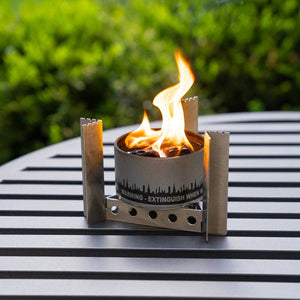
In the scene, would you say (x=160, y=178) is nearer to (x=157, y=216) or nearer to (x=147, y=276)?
(x=157, y=216)

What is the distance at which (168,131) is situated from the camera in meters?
1.43

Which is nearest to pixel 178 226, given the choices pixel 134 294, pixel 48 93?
pixel 134 294

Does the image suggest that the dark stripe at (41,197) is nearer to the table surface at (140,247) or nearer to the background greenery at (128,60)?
the table surface at (140,247)

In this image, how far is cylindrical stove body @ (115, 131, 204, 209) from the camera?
4.16 feet

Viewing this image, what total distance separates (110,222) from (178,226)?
0.60 feet

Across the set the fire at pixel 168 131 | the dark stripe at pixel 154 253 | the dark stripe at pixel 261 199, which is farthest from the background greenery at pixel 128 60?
the dark stripe at pixel 154 253

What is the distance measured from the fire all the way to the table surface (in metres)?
0.21

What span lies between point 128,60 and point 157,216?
2.00 meters

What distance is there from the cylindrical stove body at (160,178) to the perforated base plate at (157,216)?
0.11 feet

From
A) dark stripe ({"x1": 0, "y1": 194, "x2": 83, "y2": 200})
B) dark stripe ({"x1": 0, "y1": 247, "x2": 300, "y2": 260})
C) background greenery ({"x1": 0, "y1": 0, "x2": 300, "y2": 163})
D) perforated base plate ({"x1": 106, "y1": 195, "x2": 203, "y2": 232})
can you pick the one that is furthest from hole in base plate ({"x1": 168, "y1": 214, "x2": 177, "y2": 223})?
background greenery ({"x1": 0, "y1": 0, "x2": 300, "y2": 163})

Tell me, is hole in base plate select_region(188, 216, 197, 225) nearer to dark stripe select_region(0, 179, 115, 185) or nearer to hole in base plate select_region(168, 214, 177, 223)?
hole in base plate select_region(168, 214, 177, 223)

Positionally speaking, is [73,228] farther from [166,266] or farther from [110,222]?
[166,266]

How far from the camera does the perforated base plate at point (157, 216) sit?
133 centimetres

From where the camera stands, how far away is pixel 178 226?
4.41 ft
